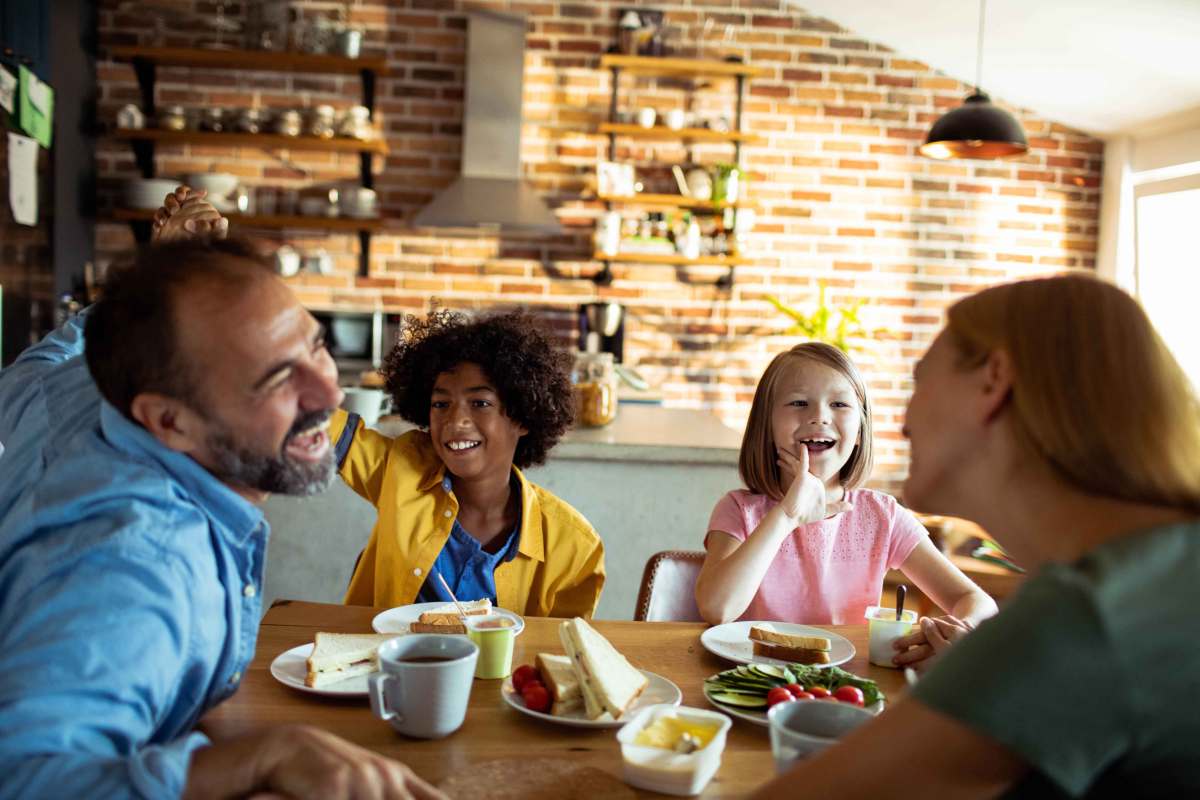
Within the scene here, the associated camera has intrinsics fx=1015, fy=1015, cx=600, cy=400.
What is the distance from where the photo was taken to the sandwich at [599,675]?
1118mm

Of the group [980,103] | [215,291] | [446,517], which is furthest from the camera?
[980,103]

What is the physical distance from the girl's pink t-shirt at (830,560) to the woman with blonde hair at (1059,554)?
0.98 metres

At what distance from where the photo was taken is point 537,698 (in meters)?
1.14

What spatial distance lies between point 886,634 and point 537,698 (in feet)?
1.73

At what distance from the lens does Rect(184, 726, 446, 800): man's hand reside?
802 mm

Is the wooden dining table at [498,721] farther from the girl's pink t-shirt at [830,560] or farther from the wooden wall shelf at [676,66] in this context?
the wooden wall shelf at [676,66]

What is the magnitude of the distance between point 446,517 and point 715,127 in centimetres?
378

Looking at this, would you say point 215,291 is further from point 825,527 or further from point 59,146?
point 59,146

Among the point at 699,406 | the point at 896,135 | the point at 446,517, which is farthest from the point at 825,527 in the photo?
the point at 896,135

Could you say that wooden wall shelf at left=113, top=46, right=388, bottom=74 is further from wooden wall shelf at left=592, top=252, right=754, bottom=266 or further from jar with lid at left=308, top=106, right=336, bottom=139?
wooden wall shelf at left=592, top=252, right=754, bottom=266

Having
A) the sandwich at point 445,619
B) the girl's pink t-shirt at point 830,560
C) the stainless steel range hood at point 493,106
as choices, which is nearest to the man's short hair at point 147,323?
the sandwich at point 445,619

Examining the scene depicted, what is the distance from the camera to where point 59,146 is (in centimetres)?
463

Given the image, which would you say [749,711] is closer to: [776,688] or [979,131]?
[776,688]

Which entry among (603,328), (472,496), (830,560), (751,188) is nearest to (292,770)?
(472,496)
